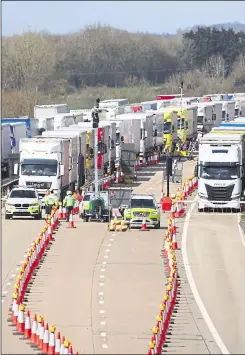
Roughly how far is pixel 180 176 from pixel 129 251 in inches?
980

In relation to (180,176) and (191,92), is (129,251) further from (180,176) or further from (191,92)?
(191,92)

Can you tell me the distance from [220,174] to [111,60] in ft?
235

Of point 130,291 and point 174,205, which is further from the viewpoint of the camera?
point 174,205

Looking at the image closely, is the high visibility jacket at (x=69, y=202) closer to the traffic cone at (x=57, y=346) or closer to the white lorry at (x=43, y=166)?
the white lorry at (x=43, y=166)

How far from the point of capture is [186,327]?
26.0 meters

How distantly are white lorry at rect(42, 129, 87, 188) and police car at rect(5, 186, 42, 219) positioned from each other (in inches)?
234

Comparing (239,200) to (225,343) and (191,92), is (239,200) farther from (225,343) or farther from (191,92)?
(191,92)

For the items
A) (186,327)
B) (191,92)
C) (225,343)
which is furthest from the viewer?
(191,92)

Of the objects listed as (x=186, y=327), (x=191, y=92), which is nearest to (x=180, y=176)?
(x=186, y=327)

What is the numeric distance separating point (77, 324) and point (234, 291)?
679cm

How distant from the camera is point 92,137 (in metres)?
58.5

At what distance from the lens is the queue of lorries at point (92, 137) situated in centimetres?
5047

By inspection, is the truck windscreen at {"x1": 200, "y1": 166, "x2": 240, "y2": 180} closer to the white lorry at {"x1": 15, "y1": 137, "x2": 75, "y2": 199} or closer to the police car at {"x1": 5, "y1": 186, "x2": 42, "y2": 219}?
the white lorry at {"x1": 15, "y1": 137, "x2": 75, "y2": 199}

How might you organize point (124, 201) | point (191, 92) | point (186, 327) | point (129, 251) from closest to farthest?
point (186, 327)
point (129, 251)
point (124, 201)
point (191, 92)
